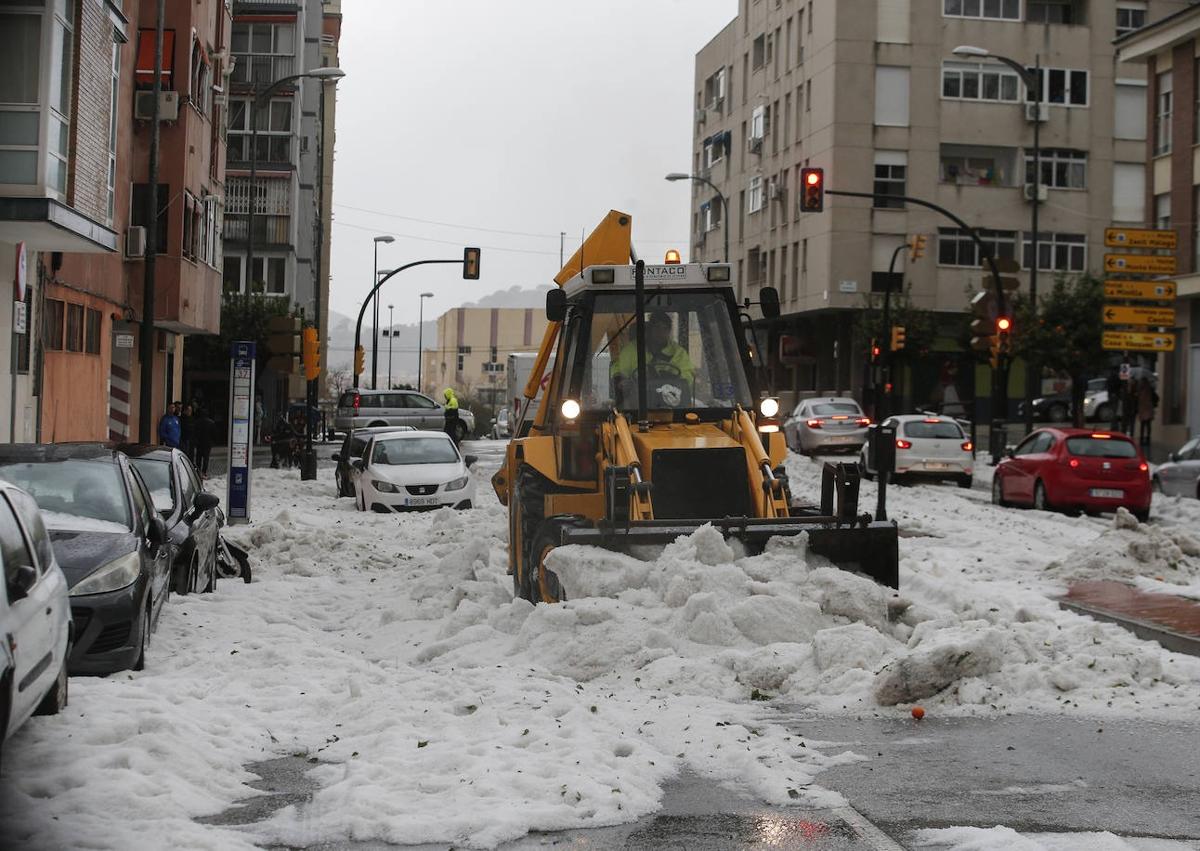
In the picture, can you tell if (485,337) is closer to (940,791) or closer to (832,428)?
(832,428)

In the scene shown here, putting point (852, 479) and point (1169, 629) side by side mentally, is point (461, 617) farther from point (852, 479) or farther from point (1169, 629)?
point (1169, 629)

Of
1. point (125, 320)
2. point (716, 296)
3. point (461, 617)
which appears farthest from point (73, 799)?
point (125, 320)

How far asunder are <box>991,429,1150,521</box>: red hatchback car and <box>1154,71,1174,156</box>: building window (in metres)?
20.2

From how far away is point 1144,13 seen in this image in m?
66.8

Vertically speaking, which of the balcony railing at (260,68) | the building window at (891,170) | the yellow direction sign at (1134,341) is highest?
the balcony railing at (260,68)

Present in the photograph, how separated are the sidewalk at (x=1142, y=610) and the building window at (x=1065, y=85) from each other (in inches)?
2055

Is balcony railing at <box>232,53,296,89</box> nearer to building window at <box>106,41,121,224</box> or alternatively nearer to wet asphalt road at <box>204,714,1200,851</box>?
building window at <box>106,41,121,224</box>

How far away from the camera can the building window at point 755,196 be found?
73625 mm

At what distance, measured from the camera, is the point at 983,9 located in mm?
64312

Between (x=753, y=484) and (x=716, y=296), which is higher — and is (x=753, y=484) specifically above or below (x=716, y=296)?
below

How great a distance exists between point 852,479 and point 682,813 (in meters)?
5.82

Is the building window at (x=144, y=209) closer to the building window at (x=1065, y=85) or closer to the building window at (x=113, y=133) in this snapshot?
the building window at (x=113, y=133)

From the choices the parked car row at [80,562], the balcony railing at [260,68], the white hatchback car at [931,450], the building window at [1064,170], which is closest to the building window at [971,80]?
the building window at [1064,170]

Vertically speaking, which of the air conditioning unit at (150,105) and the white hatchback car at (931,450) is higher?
the air conditioning unit at (150,105)
